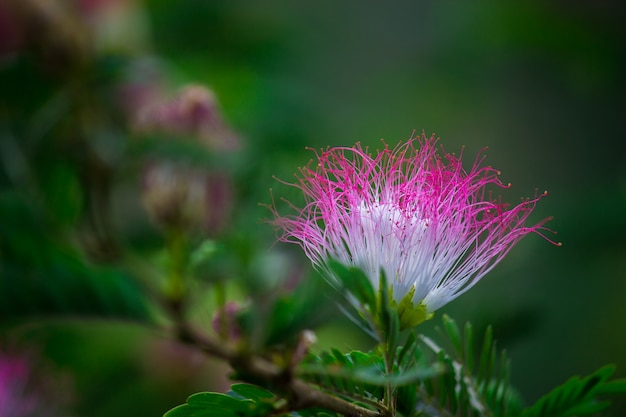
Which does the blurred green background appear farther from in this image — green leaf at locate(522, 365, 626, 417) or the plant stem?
green leaf at locate(522, 365, 626, 417)

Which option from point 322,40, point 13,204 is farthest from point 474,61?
point 13,204

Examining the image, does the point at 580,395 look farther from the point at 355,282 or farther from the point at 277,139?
the point at 277,139

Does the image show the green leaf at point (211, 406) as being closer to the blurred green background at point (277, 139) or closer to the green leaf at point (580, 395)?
the blurred green background at point (277, 139)

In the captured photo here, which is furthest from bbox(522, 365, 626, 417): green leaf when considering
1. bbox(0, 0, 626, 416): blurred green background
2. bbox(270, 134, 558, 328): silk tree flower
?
bbox(0, 0, 626, 416): blurred green background

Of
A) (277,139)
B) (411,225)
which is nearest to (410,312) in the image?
(411,225)

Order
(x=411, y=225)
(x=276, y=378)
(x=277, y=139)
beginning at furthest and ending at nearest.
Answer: (x=277, y=139) < (x=411, y=225) < (x=276, y=378)
